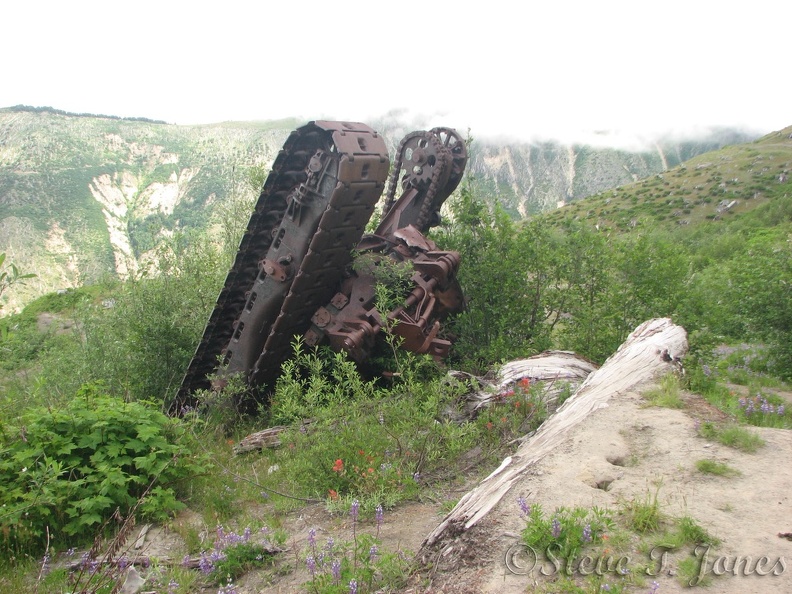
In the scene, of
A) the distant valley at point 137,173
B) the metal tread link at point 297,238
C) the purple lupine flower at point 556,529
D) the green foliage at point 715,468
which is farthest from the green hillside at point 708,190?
the purple lupine flower at point 556,529

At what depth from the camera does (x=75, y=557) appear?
4414mm

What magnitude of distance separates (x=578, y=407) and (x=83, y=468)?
4.12m

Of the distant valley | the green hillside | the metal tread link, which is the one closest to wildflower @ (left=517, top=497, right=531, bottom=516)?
the metal tread link

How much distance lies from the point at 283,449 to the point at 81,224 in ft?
295

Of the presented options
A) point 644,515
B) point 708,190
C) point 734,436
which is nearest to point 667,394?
point 734,436

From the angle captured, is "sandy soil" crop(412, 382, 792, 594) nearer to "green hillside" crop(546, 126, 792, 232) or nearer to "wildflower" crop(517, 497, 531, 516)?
"wildflower" crop(517, 497, 531, 516)

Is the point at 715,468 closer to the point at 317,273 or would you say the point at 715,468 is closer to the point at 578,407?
the point at 578,407

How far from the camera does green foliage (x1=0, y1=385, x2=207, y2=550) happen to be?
4473 mm

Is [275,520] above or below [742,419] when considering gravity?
below

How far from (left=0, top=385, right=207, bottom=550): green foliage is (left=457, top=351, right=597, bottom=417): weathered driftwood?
3.03m

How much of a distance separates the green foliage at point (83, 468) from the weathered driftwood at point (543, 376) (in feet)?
9.94

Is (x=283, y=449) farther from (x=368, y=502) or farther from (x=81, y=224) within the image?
(x=81, y=224)

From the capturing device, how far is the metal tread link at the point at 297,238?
7801 millimetres

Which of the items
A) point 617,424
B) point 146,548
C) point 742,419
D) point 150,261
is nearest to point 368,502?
point 146,548
